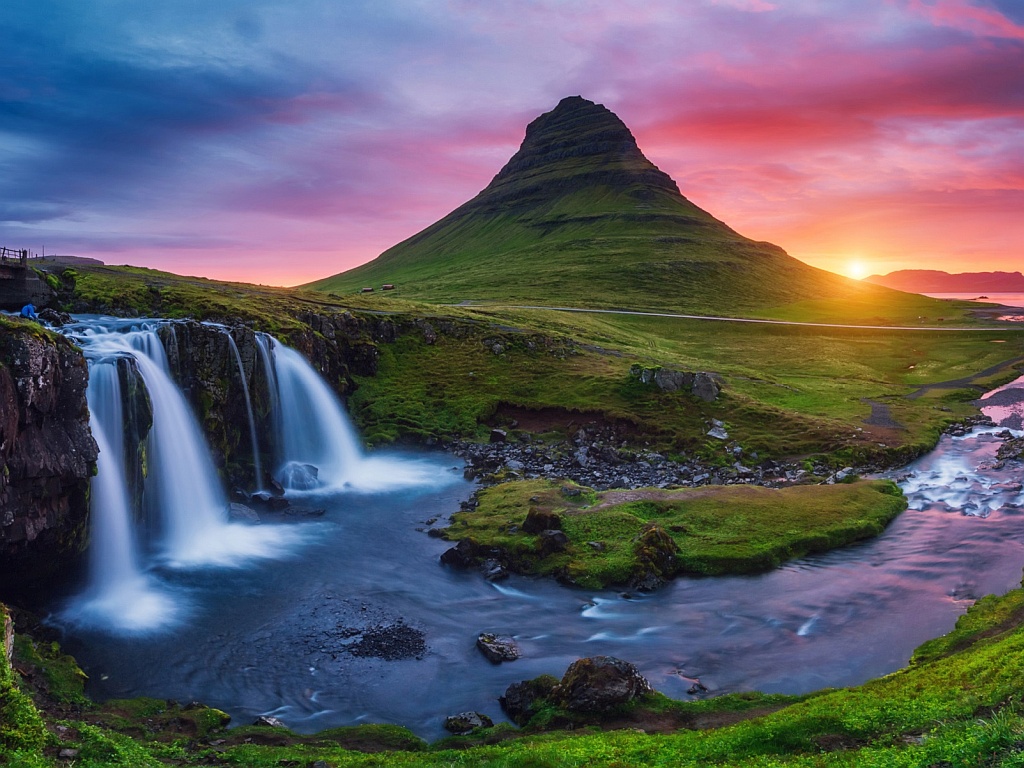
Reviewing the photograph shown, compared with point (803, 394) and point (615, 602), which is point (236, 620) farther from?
point (803, 394)

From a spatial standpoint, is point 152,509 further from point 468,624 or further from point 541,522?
point 541,522

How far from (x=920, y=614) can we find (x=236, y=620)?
90.4 feet

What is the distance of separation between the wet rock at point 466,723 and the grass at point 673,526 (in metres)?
10.6

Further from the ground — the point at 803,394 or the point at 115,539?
the point at 803,394

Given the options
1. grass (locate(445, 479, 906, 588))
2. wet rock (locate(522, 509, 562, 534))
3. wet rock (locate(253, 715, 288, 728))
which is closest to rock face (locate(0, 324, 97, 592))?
wet rock (locate(253, 715, 288, 728))

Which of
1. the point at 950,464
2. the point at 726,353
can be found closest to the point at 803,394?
the point at 950,464

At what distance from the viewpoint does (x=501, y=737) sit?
19.7m

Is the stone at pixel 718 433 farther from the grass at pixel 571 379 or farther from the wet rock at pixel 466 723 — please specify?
the wet rock at pixel 466 723

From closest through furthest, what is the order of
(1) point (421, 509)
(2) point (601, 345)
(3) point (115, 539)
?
(3) point (115, 539)
(1) point (421, 509)
(2) point (601, 345)

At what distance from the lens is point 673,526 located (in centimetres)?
3559

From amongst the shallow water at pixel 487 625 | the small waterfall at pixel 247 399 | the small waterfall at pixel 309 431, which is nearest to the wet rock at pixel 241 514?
the shallow water at pixel 487 625

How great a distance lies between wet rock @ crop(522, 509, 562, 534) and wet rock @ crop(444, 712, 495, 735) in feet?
46.9

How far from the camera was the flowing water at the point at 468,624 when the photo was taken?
23234 mm

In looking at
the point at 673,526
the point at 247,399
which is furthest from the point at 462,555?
the point at 247,399
